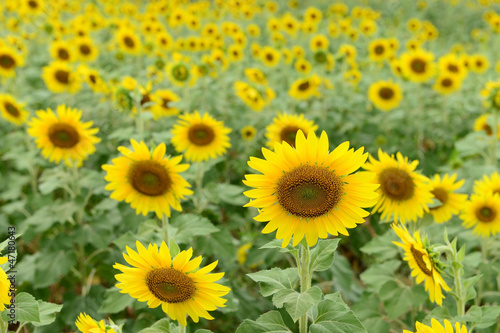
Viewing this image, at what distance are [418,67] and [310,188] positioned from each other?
441cm

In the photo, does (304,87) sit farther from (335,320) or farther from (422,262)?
(335,320)

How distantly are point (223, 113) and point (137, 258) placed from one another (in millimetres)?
3683

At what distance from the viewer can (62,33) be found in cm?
646

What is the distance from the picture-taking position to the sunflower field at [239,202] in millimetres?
1542

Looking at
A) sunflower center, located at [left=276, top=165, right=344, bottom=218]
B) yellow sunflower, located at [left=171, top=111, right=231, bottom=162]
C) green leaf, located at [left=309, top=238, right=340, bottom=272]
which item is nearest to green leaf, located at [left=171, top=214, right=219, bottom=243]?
yellow sunflower, located at [left=171, top=111, right=231, bottom=162]

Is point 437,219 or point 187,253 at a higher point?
point 437,219

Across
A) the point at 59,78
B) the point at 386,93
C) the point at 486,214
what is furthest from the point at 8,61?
the point at 486,214

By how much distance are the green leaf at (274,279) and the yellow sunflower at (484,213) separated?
1309 millimetres

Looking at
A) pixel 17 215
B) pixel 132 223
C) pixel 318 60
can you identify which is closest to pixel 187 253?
pixel 132 223

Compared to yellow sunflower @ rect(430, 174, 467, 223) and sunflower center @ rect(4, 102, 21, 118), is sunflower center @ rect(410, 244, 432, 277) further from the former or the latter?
sunflower center @ rect(4, 102, 21, 118)

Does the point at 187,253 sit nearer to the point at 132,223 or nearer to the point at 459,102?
the point at 132,223

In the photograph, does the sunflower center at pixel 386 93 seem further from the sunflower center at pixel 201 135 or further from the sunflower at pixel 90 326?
the sunflower at pixel 90 326

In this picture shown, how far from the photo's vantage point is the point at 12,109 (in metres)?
3.72

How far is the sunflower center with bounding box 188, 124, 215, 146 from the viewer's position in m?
3.08
